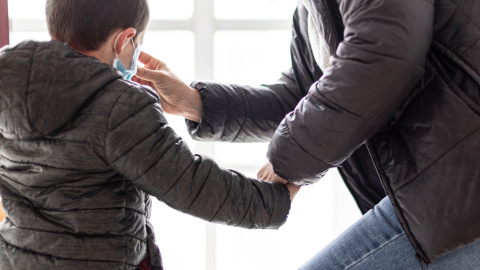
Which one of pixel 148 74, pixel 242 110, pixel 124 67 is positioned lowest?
pixel 242 110

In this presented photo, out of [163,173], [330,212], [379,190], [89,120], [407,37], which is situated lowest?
[330,212]

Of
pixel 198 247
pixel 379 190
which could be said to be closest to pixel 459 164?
pixel 379 190

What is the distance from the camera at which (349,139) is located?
115 centimetres

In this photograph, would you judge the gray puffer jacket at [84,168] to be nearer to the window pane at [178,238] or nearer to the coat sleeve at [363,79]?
the coat sleeve at [363,79]

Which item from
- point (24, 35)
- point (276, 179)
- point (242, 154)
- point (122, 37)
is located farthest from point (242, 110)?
point (24, 35)

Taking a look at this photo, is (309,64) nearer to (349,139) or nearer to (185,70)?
(349,139)

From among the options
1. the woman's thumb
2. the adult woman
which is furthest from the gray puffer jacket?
the woman's thumb

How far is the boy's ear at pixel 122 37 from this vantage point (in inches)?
47.7

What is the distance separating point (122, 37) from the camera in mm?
1215

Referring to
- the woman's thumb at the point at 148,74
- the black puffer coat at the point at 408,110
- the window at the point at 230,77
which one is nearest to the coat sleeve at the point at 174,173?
the black puffer coat at the point at 408,110

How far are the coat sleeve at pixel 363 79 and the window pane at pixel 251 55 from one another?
1036 mm

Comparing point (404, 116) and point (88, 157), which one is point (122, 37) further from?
point (404, 116)

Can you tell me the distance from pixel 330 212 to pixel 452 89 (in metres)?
1.28

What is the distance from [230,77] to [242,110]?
0.60m
